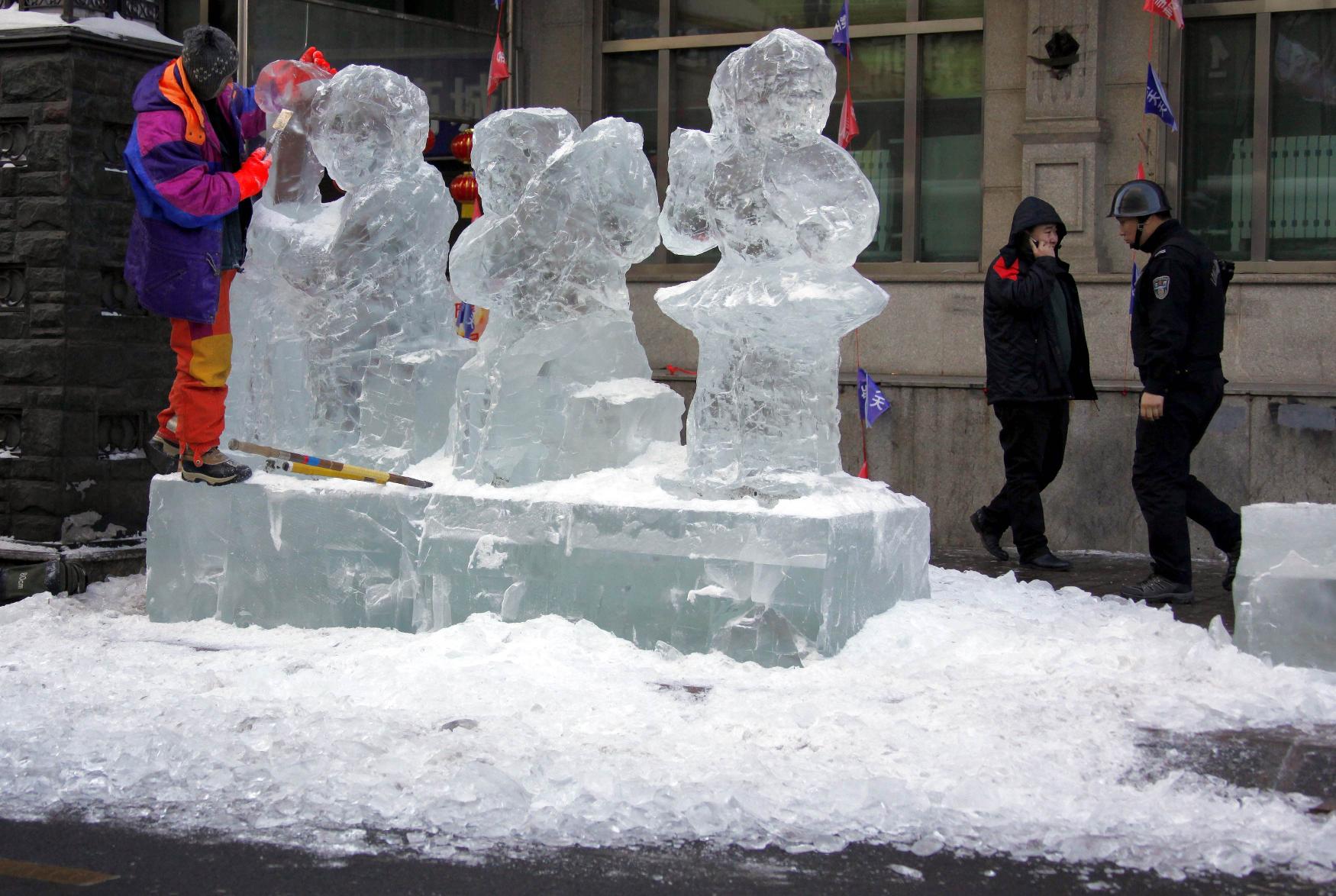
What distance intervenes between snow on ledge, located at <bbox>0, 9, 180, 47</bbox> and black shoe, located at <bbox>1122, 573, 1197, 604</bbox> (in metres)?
5.17

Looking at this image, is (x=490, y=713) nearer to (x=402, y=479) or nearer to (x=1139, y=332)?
(x=402, y=479)

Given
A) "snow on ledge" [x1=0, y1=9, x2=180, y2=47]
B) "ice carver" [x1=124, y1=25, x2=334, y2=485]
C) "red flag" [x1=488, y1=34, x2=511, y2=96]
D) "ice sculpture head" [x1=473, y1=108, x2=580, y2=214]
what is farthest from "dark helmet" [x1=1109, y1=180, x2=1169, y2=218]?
"red flag" [x1=488, y1=34, x2=511, y2=96]

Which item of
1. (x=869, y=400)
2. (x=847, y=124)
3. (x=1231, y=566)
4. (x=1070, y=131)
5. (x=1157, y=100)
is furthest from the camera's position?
(x=847, y=124)

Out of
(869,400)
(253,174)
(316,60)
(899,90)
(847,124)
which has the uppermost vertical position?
(899,90)

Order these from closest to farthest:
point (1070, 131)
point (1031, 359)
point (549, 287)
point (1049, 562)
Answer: point (549, 287) → point (1031, 359) → point (1049, 562) → point (1070, 131)

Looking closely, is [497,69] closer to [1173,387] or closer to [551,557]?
[1173,387]

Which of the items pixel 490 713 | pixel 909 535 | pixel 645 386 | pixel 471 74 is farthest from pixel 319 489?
pixel 471 74

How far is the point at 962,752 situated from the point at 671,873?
1.05m

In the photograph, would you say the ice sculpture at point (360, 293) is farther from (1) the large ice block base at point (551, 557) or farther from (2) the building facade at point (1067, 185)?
(2) the building facade at point (1067, 185)

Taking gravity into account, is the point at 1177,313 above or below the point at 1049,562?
above

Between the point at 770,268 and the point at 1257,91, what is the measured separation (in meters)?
5.35

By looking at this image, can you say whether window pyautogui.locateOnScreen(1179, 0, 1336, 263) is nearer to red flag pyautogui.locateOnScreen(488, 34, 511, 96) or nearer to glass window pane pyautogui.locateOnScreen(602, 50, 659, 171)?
glass window pane pyautogui.locateOnScreen(602, 50, 659, 171)

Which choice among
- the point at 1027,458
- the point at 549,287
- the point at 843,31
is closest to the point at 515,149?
the point at 549,287

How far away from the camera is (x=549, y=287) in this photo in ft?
17.6
